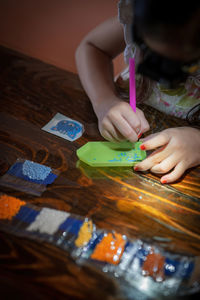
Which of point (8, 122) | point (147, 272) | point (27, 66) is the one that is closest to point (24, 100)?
point (8, 122)

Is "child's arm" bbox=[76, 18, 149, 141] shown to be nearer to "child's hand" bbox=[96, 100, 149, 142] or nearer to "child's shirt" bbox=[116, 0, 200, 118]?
"child's hand" bbox=[96, 100, 149, 142]

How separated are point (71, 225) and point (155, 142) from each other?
314 millimetres

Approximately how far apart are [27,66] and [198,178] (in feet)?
2.69

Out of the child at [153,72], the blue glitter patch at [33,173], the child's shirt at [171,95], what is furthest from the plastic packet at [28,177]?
the child's shirt at [171,95]

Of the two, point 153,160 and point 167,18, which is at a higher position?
point 167,18

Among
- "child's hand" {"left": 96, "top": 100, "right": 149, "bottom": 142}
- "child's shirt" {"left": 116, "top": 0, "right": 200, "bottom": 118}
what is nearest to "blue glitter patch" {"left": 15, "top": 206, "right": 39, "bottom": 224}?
"child's hand" {"left": 96, "top": 100, "right": 149, "bottom": 142}

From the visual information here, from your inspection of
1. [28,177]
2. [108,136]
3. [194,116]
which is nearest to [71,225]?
[28,177]

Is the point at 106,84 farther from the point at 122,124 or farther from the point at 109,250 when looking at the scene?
the point at 109,250

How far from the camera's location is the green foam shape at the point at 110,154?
2.31 feet

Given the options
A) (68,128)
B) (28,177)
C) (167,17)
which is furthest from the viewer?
(68,128)

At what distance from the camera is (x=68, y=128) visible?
0.82m

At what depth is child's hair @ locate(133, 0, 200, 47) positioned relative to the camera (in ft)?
1.01

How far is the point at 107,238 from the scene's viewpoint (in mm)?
562

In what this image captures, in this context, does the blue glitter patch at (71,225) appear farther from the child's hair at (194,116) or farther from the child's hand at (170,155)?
the child's hair at (194,116)
